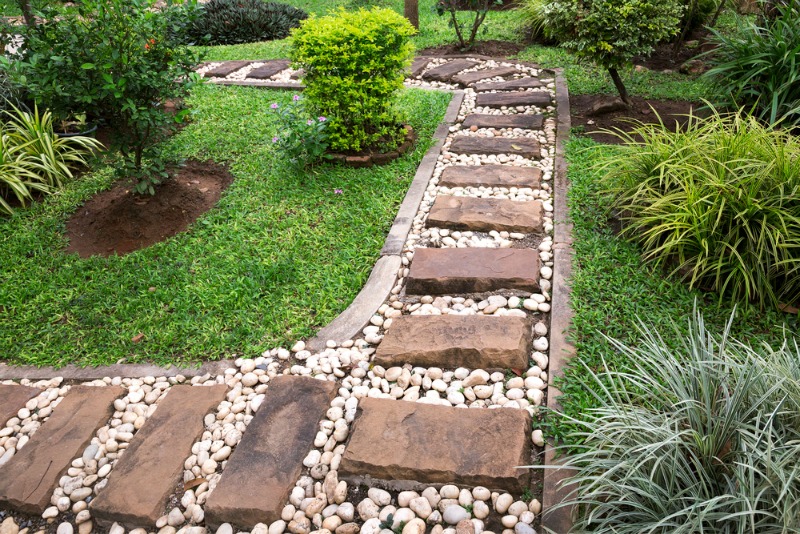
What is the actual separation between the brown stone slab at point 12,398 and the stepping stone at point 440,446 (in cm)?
165

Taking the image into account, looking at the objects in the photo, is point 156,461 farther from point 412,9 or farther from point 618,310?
point 412,9

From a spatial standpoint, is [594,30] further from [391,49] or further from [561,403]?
[561,403]

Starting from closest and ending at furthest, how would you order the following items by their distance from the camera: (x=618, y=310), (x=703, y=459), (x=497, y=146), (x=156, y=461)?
(x=703, y=459), (x=156, y=461), (x=618, y=310), (x=497, y=146)

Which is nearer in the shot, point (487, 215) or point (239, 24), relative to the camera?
point (487, 215)

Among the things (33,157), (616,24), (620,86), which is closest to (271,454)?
(33,157)

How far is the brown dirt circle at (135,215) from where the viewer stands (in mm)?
3840

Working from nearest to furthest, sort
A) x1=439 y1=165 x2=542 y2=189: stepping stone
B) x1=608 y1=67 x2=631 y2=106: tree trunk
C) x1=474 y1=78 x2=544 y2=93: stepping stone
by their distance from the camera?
x1=439 y1=165 x2=542 y2=189: stepping stone < x1=608 y1=67 x2=631 y2=106: tree trunk < x1=474 y1=78 x2=544 y2=93: stepping stone

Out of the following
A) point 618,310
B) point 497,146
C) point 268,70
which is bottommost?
point 618,310

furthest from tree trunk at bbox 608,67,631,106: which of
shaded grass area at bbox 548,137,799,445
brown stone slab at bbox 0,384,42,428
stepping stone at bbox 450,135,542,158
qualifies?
brown stone slab at bbox 0,384,42,428

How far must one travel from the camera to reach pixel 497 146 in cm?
469

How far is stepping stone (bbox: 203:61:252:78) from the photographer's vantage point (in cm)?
730

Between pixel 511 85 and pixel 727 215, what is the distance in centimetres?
374

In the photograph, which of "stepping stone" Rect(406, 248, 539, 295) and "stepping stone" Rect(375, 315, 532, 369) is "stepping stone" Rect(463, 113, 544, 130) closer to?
"stepping stone" Rect(406, 248, 539, 295)

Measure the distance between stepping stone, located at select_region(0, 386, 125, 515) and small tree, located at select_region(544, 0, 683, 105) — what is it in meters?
4.35
